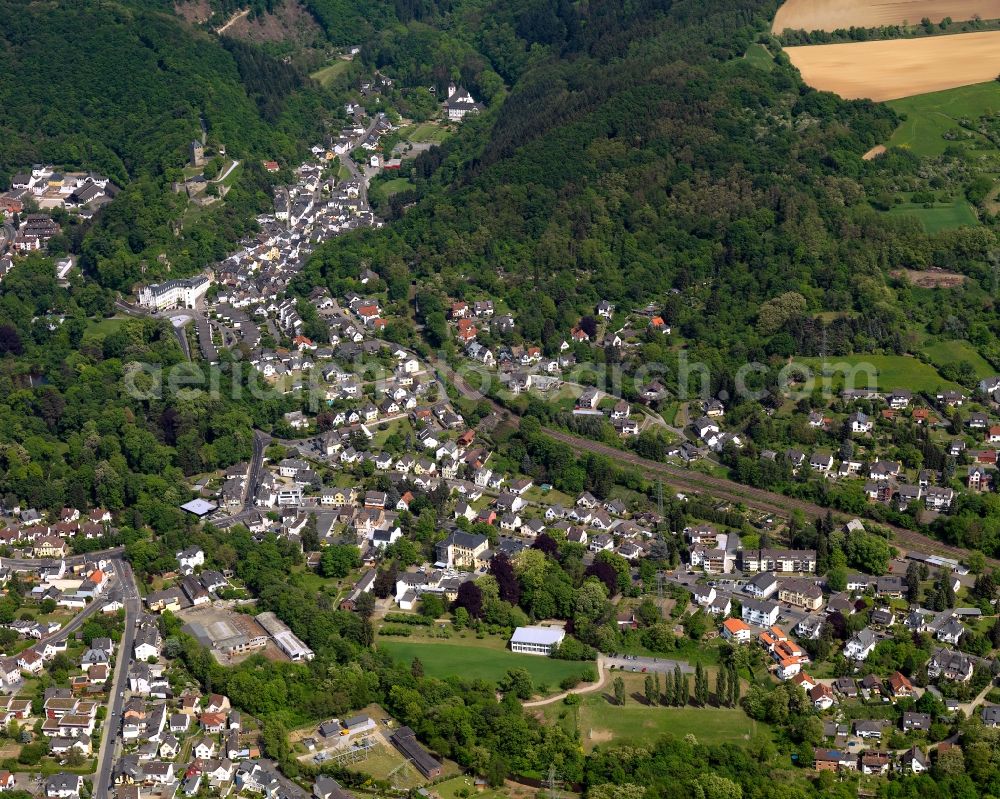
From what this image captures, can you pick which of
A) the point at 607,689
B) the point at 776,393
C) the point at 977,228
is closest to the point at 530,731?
the point at 607,689

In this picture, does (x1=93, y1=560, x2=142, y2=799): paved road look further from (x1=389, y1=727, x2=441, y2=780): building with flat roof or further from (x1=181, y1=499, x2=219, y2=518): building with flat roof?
(x1=389, y1=727, x2=441, y2=780): building with flat roof

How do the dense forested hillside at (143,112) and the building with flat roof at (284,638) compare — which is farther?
the dense forested hillside at (143,112)

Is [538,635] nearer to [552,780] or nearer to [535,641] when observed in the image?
[535,641]

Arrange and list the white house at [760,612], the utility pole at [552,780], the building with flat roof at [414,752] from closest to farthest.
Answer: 1. the utility pole at [552,780]
2. the building with flat roof at [414,752]
3. the white house at [760,612]

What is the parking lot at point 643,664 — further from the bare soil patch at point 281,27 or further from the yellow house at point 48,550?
the bare soil patch at point 281,27

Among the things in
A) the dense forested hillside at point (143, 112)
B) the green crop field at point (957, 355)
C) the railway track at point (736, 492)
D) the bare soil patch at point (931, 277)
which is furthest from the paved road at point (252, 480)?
the bare soil patch at point (931, 277)
